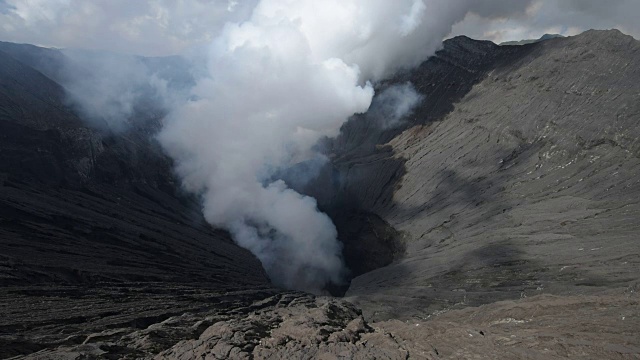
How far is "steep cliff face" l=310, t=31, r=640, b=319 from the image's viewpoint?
23703 mm

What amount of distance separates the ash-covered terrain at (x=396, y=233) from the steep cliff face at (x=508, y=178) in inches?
5.8

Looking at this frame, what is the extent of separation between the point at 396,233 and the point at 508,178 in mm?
9151

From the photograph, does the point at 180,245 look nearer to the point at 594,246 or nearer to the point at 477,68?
the point at 594,246

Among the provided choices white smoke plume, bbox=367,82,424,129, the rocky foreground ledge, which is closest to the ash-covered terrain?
the rocky foreground ledge

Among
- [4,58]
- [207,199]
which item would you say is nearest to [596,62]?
[207,199]

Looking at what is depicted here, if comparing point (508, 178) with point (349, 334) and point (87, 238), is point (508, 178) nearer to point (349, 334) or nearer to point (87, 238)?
point (349, 334)

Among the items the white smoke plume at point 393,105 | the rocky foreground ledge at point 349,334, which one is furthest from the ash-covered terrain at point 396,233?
the white smoke plume at point 393,105

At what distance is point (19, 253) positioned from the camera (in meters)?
20.8

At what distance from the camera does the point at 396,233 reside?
36.2 meters

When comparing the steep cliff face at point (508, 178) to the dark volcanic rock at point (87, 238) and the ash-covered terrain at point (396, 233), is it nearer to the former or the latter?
the ash-covered terrain at point (396, 233)

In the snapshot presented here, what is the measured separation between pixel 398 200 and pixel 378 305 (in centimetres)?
1671

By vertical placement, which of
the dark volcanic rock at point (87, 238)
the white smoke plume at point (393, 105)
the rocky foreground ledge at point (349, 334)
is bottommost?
the rocky foreground ledge at point (349, 334)

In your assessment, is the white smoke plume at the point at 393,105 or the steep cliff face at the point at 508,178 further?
the white smoke plume at the point at 393,105

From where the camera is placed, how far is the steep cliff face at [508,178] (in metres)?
23.7
